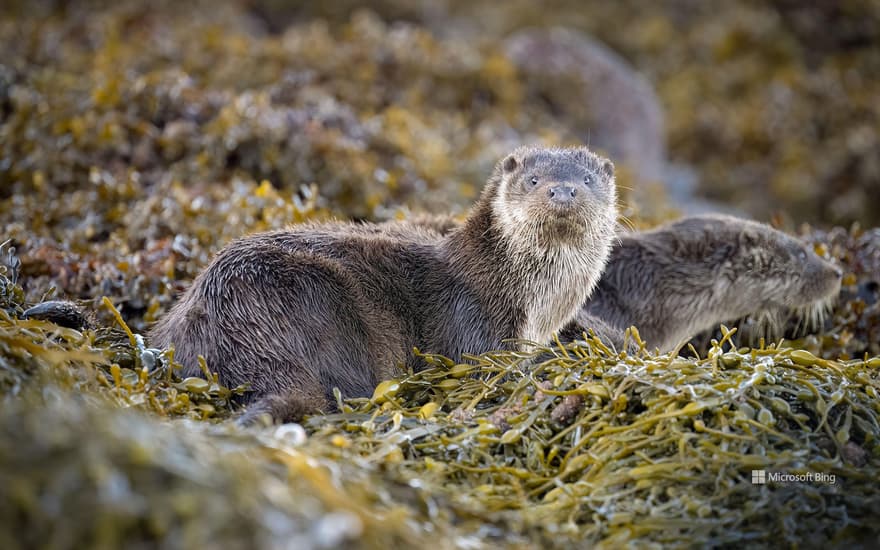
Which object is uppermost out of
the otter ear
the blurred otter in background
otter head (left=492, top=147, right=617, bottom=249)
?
otter head (left=492, top=147, right=617, bottom=249)

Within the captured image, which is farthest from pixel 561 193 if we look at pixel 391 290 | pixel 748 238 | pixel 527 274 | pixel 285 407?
pixel 748 238

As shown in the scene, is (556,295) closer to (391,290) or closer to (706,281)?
(391,290)

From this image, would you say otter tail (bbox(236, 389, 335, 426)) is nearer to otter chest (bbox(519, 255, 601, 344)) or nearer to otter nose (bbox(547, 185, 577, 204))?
otter chest (bbox(519, 255, 601, 344))

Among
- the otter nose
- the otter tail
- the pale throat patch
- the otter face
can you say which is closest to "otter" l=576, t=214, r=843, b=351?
the otter face

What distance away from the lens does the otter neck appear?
397 cm

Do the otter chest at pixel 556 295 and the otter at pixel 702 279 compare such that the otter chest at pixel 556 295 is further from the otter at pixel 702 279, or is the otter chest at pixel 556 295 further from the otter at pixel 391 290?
the otter at pixel 702 279

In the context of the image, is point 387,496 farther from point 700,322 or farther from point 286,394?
point 700,322

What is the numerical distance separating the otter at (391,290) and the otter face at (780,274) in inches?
48.0

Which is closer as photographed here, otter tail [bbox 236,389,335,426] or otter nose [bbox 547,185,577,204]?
otter tail [bbox 236,389,335,426]

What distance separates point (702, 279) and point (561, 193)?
1502 millimetres

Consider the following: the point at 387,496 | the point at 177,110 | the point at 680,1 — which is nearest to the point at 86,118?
the point at 177,110

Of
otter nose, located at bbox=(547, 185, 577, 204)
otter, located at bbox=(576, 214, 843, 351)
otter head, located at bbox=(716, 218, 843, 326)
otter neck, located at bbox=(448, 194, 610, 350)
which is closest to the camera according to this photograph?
otter nose, located at bbox=(547, 185, 577, 204)

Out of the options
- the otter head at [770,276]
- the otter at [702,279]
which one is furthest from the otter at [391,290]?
the otter head at [770,276]

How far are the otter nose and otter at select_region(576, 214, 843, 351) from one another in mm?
1119
